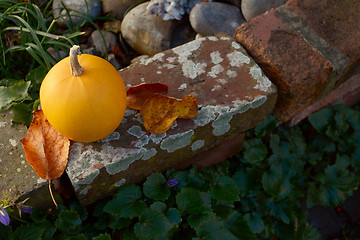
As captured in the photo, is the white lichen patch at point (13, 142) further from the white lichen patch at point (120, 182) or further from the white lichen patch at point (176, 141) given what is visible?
the white lichen patch at point (176, 141)

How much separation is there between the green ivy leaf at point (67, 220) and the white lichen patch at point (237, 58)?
98 cm

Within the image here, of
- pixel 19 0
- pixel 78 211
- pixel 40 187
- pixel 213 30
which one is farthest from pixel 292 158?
pixel 19 0

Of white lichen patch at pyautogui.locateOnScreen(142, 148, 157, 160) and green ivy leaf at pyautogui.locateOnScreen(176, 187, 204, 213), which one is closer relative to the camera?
white lichen patch at pyautogui.locateOnScreen(142, 148, 157, 160)

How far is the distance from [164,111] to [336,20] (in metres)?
1.07

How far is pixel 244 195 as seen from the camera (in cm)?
196

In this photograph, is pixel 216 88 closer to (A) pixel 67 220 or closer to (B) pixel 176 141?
(B) pixel 176 141

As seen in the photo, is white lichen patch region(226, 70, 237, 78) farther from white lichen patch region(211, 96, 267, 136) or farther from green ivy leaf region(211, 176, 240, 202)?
green ivy leaf region(211, 176, 240, 202)

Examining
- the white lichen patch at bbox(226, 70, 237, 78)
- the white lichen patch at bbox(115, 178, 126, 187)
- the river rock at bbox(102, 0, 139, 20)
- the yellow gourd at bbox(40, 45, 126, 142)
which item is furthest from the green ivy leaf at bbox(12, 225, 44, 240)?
the river rock at bbox(102, 0, 139, 20)

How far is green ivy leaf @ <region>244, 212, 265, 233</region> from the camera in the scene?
6.30 feet

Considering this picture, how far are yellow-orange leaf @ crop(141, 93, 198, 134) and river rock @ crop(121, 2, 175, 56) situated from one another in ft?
2.54

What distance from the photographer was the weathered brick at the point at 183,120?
54.6 inches

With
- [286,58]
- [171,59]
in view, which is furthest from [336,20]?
[171,59]

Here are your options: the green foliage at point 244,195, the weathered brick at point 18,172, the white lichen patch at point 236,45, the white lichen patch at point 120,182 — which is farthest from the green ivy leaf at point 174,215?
the white lichen patch at point 236,45

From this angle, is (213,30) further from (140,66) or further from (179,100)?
(179,100)
